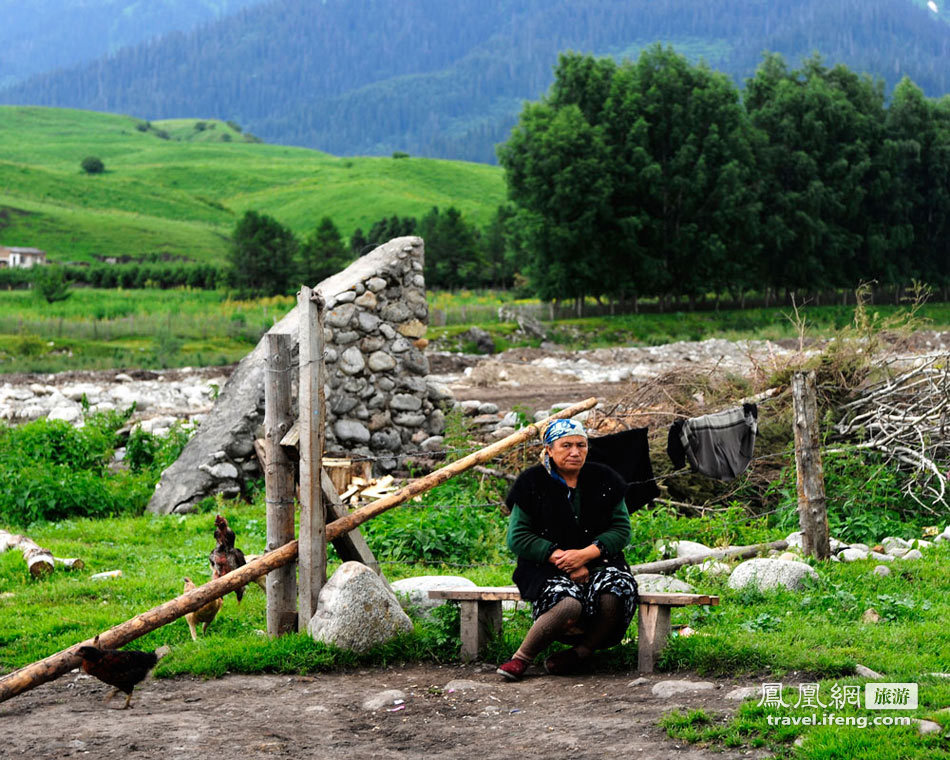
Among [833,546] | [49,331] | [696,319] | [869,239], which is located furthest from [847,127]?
[833,546]

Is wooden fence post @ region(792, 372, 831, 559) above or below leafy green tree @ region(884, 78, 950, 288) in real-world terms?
below

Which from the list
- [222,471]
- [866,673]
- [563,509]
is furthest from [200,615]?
[222,471]

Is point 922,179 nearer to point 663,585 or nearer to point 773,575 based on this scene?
point 773,575

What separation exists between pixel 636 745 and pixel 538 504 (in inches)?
72.9

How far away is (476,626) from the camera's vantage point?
6.92m

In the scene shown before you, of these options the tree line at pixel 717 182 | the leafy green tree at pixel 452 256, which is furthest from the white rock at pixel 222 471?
the leafy green tree at pixel 452 256

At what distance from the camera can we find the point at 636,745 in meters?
5.15

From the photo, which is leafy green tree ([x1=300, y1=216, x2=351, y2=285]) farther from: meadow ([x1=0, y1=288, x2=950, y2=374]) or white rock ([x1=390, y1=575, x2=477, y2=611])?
white rock ([x1=390, y1=575, x2=477, y2=611])

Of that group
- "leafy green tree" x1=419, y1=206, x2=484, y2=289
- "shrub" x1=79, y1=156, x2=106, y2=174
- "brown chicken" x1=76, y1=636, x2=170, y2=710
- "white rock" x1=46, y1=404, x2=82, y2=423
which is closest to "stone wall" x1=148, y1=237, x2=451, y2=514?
"white rock" x1=46, y1=404, x2=82, y2=423

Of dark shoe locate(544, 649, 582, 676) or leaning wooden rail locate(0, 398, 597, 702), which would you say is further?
dark shoe locate(544, 649, 582, 676)

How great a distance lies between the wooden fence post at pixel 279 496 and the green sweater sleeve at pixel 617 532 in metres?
2.27

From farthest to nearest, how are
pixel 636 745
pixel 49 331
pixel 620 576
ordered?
1. pixel 49 331
2. pixel 620 576
3. pixel 636 745

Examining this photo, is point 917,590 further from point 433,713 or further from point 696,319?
point 696,319

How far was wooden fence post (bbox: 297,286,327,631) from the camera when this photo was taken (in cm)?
713
